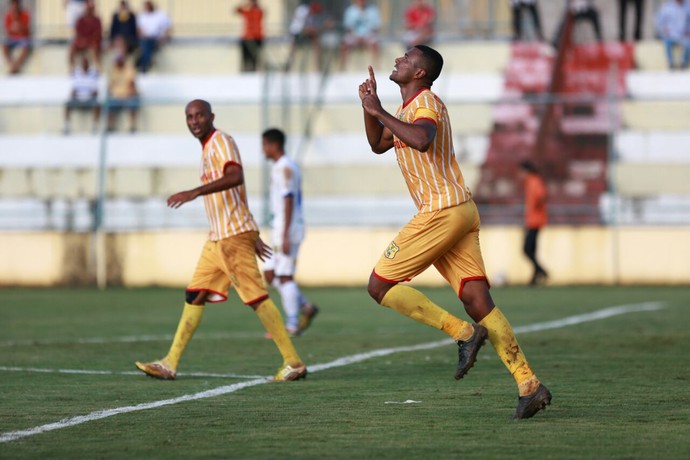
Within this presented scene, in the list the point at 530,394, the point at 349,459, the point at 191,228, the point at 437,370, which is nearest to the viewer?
the point at 349,459

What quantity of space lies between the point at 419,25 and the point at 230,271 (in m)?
19.4

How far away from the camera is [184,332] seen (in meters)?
9.95

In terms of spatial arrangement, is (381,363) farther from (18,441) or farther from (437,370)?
(18,441)

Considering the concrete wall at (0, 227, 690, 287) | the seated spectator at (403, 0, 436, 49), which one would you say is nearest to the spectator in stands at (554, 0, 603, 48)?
the seated spectator at (403, 0, 436, 49)

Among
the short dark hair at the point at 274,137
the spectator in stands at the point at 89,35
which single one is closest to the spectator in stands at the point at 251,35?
the spectator in stands at the point at 89,35

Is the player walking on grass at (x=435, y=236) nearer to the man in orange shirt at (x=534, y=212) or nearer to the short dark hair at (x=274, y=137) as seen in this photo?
the short dark hair at (x=274, y=137)

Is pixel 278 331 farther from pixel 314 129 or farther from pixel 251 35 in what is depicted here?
pixel 251 35

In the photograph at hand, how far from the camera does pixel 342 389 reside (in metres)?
9.05

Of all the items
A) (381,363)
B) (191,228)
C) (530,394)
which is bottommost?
(191,228)

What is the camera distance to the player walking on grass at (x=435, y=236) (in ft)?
24.9

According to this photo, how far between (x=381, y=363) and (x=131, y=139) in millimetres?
16347

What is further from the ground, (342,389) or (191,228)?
(342,389)

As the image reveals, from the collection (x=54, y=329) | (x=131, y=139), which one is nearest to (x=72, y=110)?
(x=131, y=139)

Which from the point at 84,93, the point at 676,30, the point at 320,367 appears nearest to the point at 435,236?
the point at 320,367
